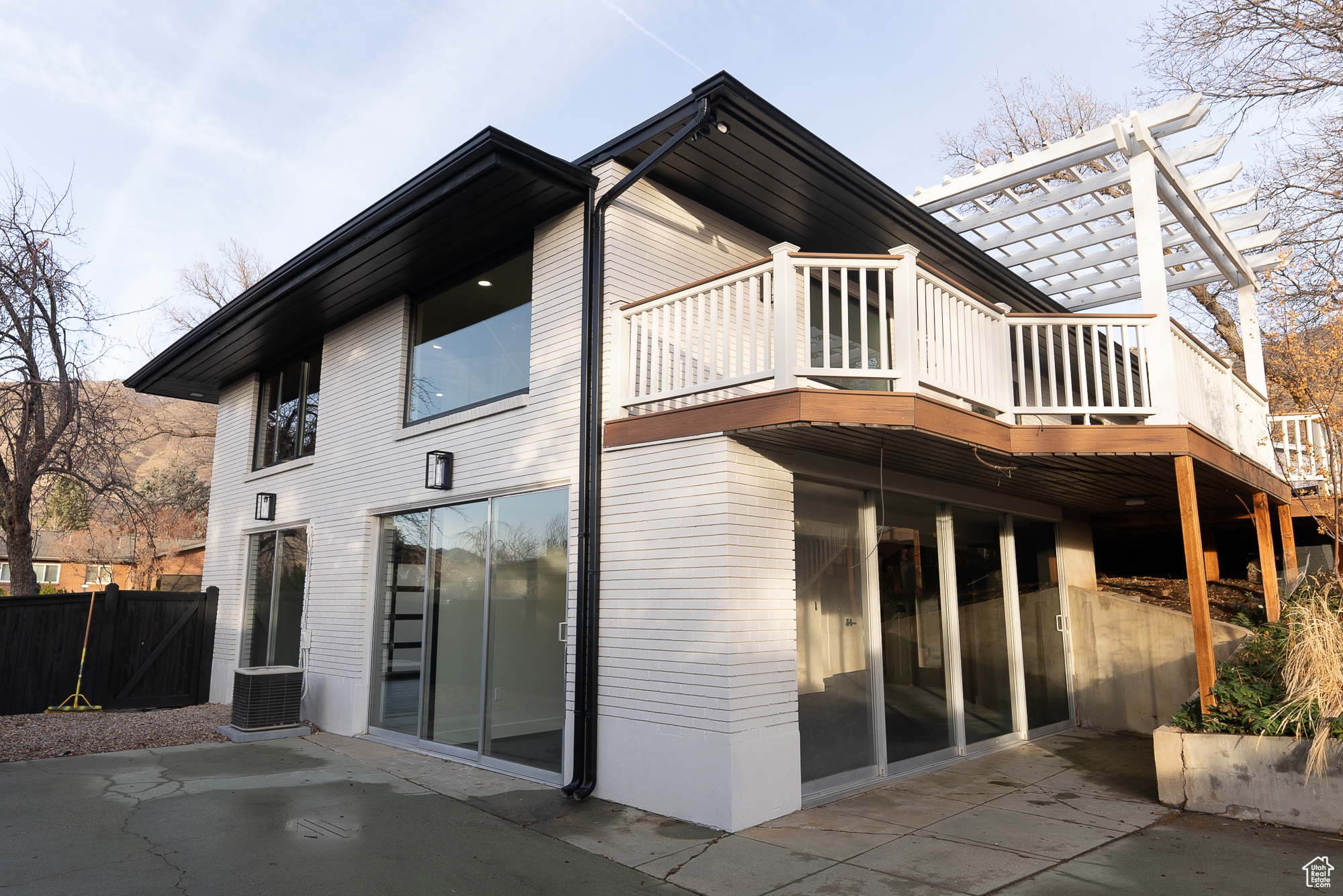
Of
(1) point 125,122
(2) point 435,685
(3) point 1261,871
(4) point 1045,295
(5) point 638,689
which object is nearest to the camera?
(3) point 1261,871

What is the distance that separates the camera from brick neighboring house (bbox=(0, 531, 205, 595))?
92.9 ft

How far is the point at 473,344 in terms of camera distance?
747 cm

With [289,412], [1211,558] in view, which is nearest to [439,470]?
[289,412]

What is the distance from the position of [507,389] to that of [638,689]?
9.68 feet

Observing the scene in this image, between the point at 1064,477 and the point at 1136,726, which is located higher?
the point at 1064,477

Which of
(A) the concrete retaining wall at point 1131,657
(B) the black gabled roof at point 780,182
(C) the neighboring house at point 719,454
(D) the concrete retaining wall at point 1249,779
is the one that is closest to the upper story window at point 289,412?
(C) the neighboring house at point 719,454

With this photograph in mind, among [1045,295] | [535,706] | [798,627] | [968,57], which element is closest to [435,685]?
[535,706]

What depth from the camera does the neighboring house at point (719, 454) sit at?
5176 millimetres

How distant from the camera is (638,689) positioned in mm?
5426

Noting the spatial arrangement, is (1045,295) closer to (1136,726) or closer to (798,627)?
(1136,726)

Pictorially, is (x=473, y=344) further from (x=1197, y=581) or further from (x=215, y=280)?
(x=215, y=280)

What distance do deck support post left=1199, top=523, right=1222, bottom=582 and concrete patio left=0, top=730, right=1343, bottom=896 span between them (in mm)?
4961

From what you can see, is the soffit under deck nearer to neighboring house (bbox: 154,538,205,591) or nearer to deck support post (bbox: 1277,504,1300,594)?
deck support post (bbox: 1277,504,1300,594)

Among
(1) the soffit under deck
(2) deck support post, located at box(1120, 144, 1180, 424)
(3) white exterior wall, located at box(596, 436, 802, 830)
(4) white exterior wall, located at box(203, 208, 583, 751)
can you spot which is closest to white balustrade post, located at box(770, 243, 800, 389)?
(1) the soffit under deck
